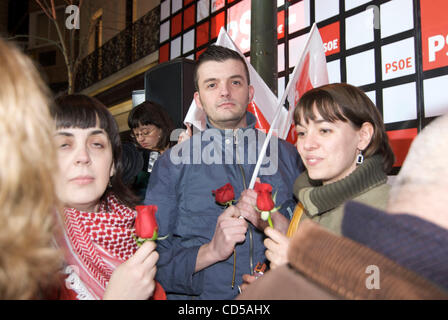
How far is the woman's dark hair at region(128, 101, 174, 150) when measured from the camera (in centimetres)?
331

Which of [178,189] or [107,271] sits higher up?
[178,189]

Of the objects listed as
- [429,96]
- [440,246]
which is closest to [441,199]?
[440,246]

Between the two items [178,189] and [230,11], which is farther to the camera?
[230,11]

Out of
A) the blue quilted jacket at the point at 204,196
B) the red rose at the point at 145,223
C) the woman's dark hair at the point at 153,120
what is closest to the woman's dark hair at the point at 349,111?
the blue quilted jacket at the point at 204,196

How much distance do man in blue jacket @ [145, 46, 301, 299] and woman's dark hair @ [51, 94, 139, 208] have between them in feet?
0.74

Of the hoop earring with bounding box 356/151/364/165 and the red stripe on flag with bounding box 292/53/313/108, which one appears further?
the red stripe on flag with bounding box 292/53/313/108

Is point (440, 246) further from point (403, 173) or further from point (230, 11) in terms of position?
point (230, 11)

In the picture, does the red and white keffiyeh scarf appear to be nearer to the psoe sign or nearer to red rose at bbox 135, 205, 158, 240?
red rose at bbox 135, 205, 158, 240

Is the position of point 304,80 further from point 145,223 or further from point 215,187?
point 145,223

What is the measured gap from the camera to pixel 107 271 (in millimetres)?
1358

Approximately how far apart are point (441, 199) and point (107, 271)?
46.5 inches

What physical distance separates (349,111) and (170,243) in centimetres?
111

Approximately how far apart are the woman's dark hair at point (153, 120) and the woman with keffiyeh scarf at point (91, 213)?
5.56 feet

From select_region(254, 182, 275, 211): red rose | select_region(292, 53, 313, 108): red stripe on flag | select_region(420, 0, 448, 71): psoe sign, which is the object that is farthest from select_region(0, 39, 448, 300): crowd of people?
select_region(420, 0, 448, 71): psoe sign
